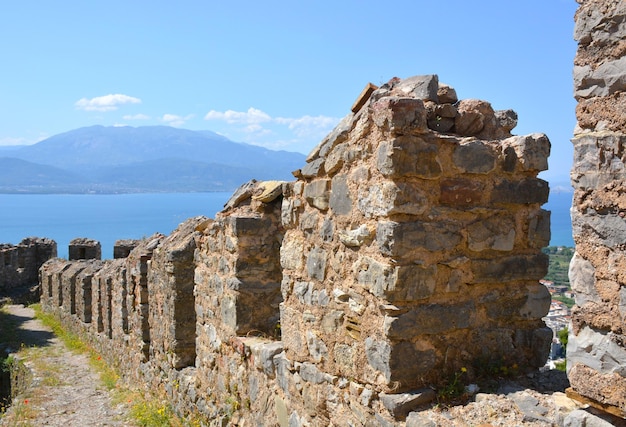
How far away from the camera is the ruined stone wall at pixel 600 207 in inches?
79.6

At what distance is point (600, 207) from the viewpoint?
2.08 m

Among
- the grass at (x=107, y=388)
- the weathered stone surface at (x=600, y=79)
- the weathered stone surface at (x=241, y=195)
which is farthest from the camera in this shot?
the grass at (x=107, y=388)

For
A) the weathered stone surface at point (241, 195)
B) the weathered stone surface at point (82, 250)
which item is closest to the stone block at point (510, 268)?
the weathered stone surface at point (241, 195)

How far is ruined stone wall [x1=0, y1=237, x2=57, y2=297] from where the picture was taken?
23.2 meters

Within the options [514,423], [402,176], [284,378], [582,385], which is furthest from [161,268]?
[582,385]

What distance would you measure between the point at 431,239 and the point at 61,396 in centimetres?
831

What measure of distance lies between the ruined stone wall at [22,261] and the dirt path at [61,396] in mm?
10156

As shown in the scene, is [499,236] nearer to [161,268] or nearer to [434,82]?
[434,82]

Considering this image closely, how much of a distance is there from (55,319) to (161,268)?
12.3 meters

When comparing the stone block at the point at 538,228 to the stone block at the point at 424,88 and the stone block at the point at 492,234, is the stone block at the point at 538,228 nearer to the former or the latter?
the stone block at the point at 492,234

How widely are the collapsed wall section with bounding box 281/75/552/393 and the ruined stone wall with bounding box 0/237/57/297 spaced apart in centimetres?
2281

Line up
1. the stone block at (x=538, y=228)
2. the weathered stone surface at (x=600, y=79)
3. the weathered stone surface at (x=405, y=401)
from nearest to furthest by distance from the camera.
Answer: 1. the weathered stone surface at (x=600, y=79)
2. the weathered stone surface at (x=405, y=401)
3. the stone block at (x=538, y=228)

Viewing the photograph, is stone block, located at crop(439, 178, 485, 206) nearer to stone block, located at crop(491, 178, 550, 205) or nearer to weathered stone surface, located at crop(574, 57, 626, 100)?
stone block, located at crop(491, 178, 550, 205)

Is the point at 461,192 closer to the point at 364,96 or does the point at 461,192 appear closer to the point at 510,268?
the point at 510,268
